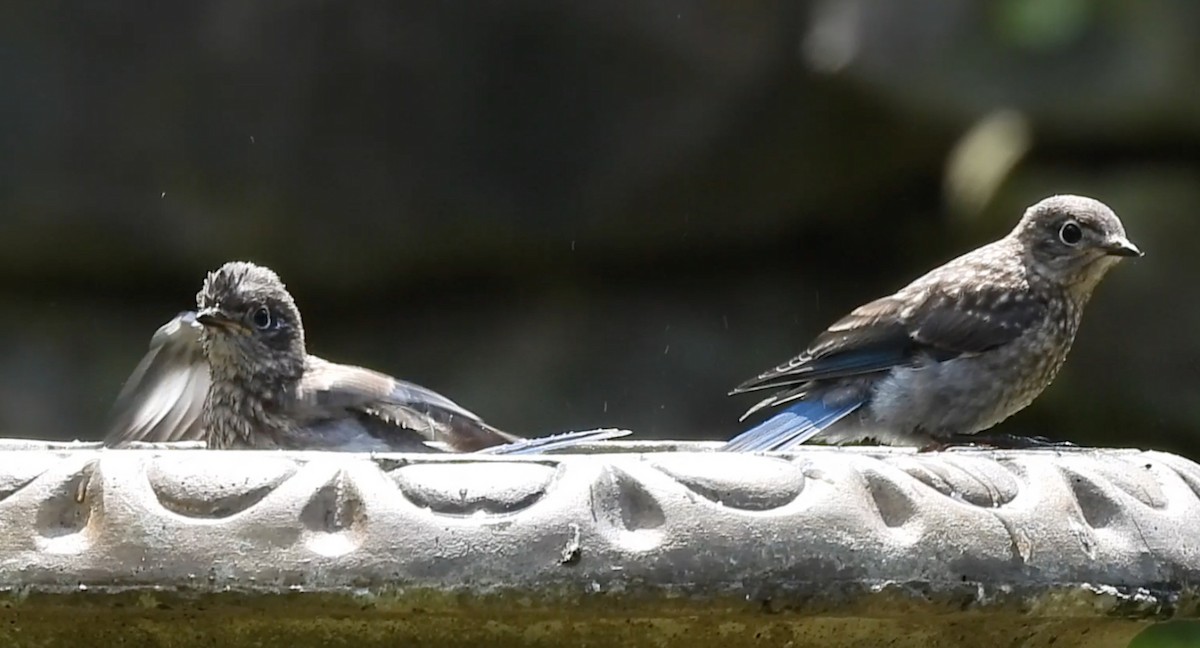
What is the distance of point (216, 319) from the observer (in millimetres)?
4094

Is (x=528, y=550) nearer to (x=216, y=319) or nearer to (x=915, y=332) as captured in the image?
(x=216, y=319)

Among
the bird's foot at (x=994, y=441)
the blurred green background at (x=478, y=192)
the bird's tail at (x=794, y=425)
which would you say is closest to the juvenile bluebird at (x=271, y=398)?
the bird's tail at (x=794, y=425)

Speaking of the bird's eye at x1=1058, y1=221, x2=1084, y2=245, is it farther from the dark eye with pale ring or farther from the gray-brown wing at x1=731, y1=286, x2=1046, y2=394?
the dark eye with pale ring

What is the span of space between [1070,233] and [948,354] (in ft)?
1.68

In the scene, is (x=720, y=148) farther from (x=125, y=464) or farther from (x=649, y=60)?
(x=125, y=464)

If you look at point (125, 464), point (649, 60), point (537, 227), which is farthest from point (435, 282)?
point (125, 464)

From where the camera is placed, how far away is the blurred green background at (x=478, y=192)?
771cm

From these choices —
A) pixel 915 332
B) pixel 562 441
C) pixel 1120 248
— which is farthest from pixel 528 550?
Answer: pixel 1120 248

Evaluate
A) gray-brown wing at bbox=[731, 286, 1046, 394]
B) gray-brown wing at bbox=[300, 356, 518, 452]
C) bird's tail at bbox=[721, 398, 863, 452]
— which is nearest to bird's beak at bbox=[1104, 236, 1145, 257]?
gray-brown wing at bbox=[731, 286, 1046, 394]

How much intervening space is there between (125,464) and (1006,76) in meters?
5.66

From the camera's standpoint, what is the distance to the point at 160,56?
775 centimetres

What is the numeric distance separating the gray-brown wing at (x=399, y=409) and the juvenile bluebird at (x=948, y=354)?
32.8 inches

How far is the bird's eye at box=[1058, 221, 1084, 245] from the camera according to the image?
16.0 feet

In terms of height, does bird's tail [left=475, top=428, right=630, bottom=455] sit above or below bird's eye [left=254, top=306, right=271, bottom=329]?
below
